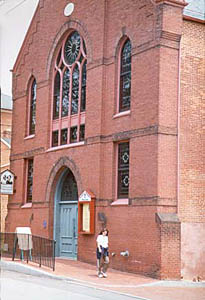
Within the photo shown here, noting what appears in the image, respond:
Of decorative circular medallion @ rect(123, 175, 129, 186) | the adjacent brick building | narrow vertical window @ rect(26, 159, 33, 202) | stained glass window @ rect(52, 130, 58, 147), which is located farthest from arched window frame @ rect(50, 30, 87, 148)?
the adjacent brick building

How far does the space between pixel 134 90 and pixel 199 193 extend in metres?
4.36

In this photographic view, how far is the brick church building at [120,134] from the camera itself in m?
18.8

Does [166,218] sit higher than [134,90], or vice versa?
[134,90]


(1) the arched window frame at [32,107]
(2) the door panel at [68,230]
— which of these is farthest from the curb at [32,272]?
(1) the arched window frame at [32,107]

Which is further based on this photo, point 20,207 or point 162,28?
point 20,207

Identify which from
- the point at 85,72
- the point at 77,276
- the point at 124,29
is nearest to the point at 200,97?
the point at 124,29

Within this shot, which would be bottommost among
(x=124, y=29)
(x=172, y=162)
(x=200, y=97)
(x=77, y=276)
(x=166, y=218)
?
(x=77, y=276)

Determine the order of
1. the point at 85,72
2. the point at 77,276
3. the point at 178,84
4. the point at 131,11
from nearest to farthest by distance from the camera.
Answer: the point at 77,276 < the point at 178,84 < the point at 131,11 < the point at 85,72

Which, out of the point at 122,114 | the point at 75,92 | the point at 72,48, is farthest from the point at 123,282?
the point at 72,48

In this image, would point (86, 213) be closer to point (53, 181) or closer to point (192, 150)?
point (53, 181)

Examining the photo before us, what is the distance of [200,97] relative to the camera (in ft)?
64.7

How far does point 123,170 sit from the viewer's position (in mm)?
20844

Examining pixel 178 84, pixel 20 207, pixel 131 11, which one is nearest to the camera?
pixel 178 84

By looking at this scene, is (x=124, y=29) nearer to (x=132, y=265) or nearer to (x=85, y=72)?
(x=85, y=72)
